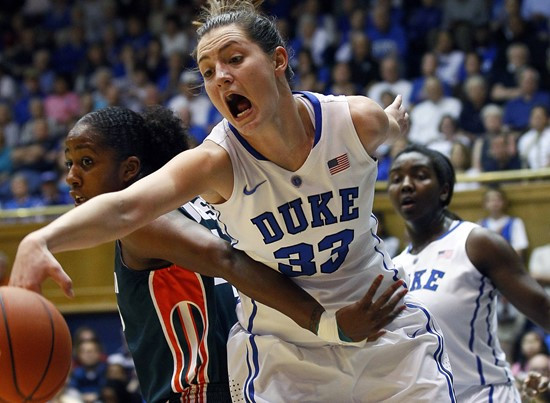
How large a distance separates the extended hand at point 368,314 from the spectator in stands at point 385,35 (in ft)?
25.9

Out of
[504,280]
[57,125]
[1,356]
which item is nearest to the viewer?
[1,356]

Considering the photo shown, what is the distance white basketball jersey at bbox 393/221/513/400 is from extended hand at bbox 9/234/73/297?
81.9 inches

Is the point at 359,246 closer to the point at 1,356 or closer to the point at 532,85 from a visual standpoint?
the point at 1,356

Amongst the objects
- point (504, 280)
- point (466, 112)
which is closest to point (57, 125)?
point (466, 112)

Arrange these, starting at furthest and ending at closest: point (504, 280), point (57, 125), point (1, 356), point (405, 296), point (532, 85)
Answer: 1. point (57, 125)
2. point (532, 85)
3. point (504, 280)
4. point (405, 296)
5. point (1, 356)

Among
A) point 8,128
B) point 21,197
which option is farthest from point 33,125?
point 21,197

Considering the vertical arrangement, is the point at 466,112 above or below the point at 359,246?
above

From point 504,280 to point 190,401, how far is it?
1516 mm

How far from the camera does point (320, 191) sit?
301 cm

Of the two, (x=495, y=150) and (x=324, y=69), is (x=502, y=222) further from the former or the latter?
(x=324, y=69)

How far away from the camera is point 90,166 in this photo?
129 inches

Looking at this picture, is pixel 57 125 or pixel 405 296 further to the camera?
pixel 57 125

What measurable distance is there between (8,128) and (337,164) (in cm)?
970

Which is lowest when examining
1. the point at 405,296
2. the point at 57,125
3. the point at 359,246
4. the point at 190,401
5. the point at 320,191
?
the point at 190,401
